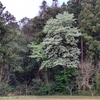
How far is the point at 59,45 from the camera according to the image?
2723cm

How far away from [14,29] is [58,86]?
349 inches

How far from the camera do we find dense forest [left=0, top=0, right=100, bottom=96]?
87.8 feet

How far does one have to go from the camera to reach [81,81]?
26281 millimetres

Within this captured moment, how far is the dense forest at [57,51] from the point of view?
87.8ft

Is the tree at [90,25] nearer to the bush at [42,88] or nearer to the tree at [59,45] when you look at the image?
the tree at [59,45]

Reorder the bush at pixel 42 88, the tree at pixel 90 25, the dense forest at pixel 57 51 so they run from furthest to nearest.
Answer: the bush at pixel 42 88, the tree at pixel 90 25, the dense forest at pixel 57 51

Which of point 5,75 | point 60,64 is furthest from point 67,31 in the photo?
point 5,75

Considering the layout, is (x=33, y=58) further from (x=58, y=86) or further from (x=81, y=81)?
(x=81, y=81)

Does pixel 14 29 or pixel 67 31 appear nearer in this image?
pixel 67 31

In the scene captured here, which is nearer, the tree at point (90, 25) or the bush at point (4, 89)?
the bush at point (4, 89)

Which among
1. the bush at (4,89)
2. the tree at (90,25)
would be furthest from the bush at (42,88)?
the tree at (90,25)

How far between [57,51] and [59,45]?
687 mm

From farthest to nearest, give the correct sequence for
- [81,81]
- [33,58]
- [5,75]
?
1. [33,58]
2. [5,75]
3. [81,81]

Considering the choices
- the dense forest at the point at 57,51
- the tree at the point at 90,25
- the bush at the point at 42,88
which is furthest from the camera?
the bush at the point at 42,88
